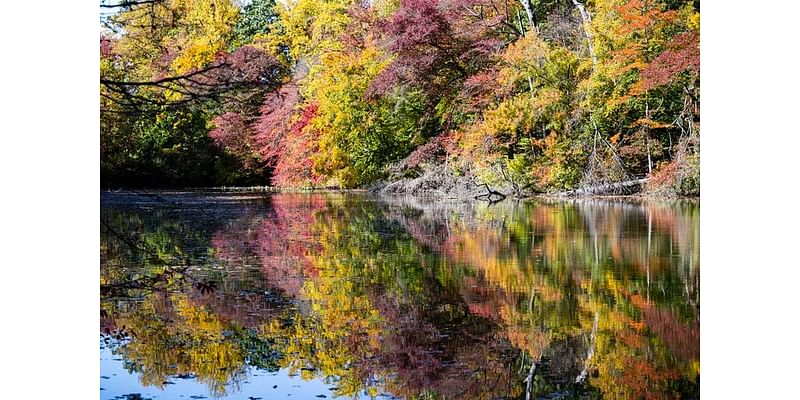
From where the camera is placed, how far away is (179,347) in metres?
3.61

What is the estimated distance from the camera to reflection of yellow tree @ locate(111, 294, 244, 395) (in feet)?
10.8

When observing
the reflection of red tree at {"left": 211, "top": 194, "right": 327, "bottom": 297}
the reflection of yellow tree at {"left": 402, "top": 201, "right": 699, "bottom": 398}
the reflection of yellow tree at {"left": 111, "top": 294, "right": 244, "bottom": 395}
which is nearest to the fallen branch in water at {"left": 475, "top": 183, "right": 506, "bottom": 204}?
the reflection of red tree at {"left": 211, "top": 194, "right": 327, "bottom": 297}

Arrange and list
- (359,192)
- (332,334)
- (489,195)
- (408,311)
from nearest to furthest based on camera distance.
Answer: (332,334), (408,311), (489,195), (359,192)

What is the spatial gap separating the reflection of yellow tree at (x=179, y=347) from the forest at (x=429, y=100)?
10.1 feet

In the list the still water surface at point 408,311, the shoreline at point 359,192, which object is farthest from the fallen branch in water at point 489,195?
the still water surface at point 408,311

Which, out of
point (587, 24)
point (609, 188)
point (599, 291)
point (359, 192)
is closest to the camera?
point (599, 291)

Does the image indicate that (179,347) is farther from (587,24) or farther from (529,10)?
(529,10)

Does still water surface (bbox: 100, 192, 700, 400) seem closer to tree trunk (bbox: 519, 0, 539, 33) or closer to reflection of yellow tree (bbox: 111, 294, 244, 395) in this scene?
reflection of yellow tree (bbox: 111, 294, 244, 395)

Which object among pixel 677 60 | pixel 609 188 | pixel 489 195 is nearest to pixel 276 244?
pixel 677 60

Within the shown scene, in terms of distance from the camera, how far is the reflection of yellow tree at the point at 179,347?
10.8 ft

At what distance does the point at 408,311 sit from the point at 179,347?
1093 millimetres

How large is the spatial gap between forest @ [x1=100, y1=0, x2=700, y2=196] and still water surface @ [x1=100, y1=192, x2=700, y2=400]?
1355 millimetres
